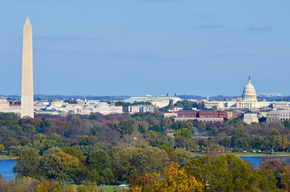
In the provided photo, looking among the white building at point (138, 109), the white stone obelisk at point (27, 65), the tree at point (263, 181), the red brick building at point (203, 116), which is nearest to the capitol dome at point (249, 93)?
the white building at point (138, 109)

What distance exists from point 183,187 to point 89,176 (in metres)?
19.1

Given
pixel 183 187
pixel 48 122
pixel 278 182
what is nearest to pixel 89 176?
pixel 278 182

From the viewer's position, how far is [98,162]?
1791 inches

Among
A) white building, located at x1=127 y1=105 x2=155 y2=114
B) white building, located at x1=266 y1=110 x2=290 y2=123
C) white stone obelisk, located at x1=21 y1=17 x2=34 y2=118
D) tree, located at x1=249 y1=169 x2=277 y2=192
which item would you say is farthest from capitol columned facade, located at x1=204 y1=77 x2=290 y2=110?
tree, located at x1=249 y1=169 x2=277 y2=192

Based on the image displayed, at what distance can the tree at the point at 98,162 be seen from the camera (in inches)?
1783

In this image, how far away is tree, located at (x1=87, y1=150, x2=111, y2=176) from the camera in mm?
45281

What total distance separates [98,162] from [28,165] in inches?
198

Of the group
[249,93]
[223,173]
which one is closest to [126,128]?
[223,173]

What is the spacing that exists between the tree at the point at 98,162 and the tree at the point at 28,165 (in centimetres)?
384

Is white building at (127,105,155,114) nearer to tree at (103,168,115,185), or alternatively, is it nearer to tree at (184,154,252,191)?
tree at (103,168,115,185)

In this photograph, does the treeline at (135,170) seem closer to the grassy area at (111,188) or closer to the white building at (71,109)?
the grassy area at (111,188)

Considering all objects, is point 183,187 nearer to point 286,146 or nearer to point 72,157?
point 72,157

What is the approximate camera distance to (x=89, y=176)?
43375 mm

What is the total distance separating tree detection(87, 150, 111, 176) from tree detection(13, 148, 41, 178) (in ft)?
12.6
